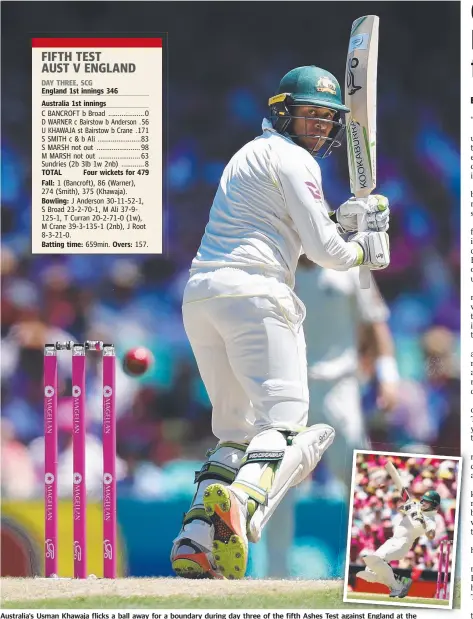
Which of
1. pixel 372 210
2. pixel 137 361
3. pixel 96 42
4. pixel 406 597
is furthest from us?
pixel 137 361

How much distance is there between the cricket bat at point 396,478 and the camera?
5.73 m

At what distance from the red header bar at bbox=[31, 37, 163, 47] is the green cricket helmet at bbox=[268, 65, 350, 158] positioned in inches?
31.8

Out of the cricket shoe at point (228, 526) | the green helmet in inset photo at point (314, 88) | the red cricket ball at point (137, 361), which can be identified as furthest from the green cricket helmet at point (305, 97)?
the cricket shoe at point (228, 526)

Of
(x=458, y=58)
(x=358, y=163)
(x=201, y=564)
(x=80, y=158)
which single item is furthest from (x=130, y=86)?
(x=201, y=564)

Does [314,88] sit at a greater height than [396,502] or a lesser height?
greater

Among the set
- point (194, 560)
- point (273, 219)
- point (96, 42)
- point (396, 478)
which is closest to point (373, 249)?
point (273, 219)

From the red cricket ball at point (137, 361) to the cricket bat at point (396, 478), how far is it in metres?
1.35

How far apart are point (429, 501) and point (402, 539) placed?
0.20m

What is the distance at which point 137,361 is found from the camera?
656 cm

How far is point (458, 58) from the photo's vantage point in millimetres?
6465

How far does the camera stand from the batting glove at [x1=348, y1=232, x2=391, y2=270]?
19.1ft

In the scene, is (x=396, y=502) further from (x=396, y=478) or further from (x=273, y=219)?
(x=273, y=219)

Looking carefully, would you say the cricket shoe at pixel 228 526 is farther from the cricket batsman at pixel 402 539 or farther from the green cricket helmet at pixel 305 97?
the green cricket helmet at pixel 305 97

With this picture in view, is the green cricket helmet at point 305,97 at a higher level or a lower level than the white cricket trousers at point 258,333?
higher
